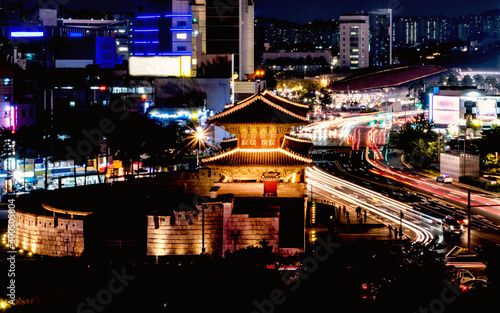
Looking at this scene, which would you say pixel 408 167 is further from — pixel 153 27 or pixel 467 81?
pixel 467 81

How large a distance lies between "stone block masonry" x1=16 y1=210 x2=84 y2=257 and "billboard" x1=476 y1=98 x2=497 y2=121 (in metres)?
65.8

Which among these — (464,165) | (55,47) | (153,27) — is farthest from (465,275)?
Answer: (55,47)

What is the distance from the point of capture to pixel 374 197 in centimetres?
5488

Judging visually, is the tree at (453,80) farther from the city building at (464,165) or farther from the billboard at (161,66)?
the city building at (464,165)


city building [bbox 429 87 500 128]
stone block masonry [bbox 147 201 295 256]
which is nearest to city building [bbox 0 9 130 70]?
city building [bbox 429 87 500 128]

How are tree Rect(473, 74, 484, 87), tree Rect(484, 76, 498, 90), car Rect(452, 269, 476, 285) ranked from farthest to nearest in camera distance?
tree Rect(473, 74, 484, 87), tree Rect(484, 76, 498, 90), car Rect(452, 269, 476, 285)

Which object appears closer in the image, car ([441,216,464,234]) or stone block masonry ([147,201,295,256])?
stone block masonry ([147,201,295,256])

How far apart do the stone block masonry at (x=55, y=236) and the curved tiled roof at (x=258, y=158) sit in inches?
357

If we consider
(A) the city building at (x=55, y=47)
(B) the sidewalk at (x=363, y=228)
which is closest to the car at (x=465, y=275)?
(B) the sidewalk at (x=363, y=228)

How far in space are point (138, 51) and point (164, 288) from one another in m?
100

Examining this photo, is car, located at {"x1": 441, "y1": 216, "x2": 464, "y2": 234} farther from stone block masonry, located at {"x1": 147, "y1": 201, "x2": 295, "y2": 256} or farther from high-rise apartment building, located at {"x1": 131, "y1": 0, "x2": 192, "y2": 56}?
high-rise apartment building, located at {"x1": 131, "y1": 0, "x2": 192, "y2": 56}

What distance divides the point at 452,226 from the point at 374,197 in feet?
39.5

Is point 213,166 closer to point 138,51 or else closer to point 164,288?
point 164,288

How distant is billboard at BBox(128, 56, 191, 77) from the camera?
291 ft
